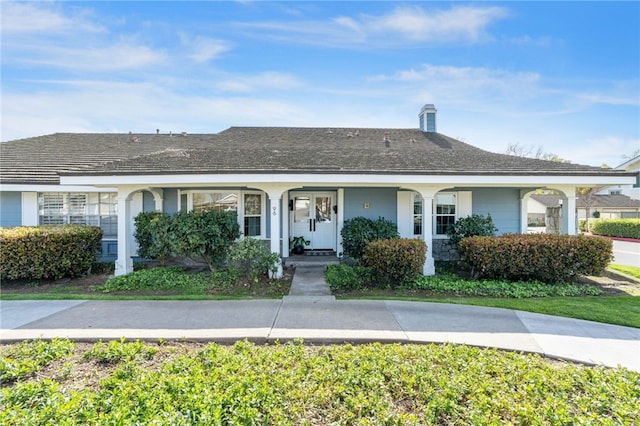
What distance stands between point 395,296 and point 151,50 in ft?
36.7

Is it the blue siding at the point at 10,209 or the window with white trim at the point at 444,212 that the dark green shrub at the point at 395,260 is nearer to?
the window with white trim at the point at 444,212

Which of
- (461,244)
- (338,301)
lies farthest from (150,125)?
(461,244)

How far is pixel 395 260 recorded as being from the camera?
23.4 ft

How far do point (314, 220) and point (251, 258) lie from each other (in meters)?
4.05

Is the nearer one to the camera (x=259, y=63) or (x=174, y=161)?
(x=174, y=161)

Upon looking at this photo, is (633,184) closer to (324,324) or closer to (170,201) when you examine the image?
(324,324)

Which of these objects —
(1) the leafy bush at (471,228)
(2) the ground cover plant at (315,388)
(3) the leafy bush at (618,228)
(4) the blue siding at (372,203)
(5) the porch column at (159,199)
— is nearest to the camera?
(2) the ground cover plant at (315,388)

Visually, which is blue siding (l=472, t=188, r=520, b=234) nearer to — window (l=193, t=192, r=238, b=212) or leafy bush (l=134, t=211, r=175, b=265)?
window (l=193, t=192, r=238, b=212)

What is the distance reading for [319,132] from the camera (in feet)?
46.5

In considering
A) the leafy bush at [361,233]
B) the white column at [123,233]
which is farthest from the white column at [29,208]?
the leafy bush at [361,233]

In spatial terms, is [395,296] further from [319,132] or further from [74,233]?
[319,132]

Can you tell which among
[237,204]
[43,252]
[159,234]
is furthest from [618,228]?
[43,252]

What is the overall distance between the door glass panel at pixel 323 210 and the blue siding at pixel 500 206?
5175 mm

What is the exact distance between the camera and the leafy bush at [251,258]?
740 centimetres
